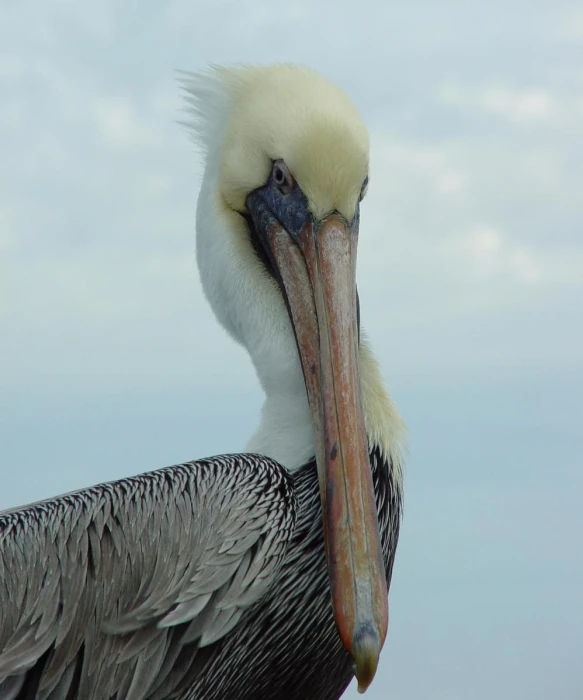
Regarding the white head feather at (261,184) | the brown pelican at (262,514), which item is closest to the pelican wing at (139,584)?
the brown pelican at (262,514)

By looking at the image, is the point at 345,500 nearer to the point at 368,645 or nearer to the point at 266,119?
the point at 368,645

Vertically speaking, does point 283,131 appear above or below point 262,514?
above

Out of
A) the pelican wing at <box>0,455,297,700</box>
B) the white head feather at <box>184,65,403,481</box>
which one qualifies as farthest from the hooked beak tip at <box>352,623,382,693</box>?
the white head feather at <box>184,65,403,481</box>

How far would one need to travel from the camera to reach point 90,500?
4262 millimetres

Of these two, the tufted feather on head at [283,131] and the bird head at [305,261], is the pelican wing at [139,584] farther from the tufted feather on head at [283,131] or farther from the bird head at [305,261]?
the tufted feather on head at [283,131]

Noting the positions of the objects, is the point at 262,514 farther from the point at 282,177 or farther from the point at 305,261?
the point at 282,177

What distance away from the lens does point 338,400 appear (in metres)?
4.10

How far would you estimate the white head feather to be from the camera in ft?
14.2

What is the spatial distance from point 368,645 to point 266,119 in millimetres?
2219

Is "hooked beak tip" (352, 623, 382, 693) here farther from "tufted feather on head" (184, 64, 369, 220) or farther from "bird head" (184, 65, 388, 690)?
"tufted feather on head" (184, 64, 369, 220)

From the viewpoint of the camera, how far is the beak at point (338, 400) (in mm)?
3754

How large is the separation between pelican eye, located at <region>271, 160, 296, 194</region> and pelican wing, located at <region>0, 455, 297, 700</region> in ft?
3.94

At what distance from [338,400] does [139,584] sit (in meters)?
1.03

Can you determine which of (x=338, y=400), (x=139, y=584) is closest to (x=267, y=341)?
(x=338, y=400)
